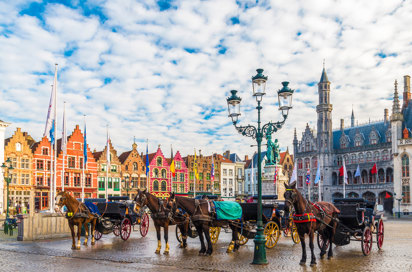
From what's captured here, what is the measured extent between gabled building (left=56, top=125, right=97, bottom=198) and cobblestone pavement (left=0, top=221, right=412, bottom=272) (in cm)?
3826

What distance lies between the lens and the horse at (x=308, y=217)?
1163 centimetres

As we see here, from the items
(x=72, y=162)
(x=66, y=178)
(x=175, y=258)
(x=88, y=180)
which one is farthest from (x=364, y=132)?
(x=175, y=258)

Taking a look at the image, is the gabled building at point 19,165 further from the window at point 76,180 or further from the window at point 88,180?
the window at point 88,180

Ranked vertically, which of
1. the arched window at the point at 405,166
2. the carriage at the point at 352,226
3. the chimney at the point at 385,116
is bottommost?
the carriage at the point at 352,226

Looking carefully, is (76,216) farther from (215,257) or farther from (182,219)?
(215,257)

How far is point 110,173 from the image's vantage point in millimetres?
59188

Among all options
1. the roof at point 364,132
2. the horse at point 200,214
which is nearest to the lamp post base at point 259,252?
the horse at point 200,214

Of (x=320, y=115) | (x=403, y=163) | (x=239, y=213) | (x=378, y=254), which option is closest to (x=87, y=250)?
(x=239, y=213)

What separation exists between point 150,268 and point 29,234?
349 inches

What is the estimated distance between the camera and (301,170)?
2928 inches

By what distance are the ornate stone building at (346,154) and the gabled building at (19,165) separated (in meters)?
37.7

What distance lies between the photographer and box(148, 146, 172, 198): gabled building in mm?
64188

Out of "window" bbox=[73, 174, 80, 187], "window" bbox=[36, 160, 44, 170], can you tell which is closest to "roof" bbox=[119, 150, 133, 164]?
"window" bbox=[73, 174, 80, 187]

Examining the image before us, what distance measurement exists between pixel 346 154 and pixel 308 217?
200 ft
